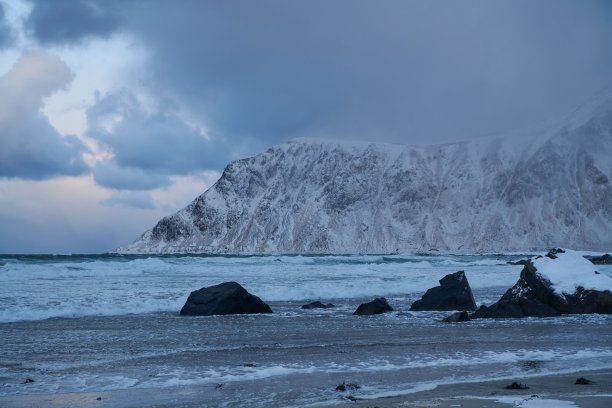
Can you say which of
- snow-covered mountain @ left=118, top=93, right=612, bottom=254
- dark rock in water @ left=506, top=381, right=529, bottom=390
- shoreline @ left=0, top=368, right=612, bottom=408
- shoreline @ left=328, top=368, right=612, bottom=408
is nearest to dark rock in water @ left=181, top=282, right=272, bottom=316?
shoreline @ left=0, top=368, right=612, bottom=408

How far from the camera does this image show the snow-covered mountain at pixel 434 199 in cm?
15750

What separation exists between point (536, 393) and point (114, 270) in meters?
42.1

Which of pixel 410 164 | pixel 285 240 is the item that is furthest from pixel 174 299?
pixel 410 164

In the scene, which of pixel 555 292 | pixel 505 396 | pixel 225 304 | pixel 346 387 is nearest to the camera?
pixel 505 396

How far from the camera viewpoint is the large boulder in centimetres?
2023

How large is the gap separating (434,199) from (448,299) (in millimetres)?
156054

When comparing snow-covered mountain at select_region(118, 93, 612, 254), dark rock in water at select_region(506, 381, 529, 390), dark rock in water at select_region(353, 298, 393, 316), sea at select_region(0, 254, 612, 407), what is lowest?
sea at select_region(0, 254, 612, 407)

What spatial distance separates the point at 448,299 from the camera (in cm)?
2272

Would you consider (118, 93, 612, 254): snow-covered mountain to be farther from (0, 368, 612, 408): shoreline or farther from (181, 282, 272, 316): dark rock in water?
(0, 368, 612, 408): shoreline

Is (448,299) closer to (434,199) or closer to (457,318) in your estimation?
(457,318)

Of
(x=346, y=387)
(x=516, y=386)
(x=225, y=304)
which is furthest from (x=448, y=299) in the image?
(x=346, y=387)

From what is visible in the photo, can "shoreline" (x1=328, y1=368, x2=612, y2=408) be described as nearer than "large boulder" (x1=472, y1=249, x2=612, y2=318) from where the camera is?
Yes

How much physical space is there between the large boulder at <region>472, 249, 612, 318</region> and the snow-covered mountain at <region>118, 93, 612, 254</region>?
13931 centimetres

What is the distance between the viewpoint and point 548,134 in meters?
176
